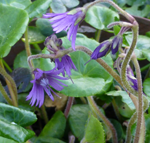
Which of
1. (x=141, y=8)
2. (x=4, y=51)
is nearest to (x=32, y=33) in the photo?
(x=4, y=51)

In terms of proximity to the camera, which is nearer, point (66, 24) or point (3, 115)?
point (66, 24)

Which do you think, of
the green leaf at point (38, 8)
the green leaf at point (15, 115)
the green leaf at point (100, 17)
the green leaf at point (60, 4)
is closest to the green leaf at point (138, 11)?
the green leaf at point (100, 17)

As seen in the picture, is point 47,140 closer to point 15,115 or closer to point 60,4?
point 15,115

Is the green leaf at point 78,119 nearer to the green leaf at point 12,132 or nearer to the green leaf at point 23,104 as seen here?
the green leaf at point 23,104

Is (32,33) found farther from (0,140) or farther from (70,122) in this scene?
(0,140)

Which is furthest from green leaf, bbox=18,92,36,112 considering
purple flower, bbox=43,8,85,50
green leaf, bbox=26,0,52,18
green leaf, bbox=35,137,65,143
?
purple flower, bbox=43,8,85,50

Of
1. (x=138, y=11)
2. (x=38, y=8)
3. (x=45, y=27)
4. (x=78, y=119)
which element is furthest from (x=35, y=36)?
(x=138, y=11)

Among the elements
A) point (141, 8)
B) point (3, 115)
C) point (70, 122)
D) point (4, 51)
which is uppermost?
point (4, 51)
